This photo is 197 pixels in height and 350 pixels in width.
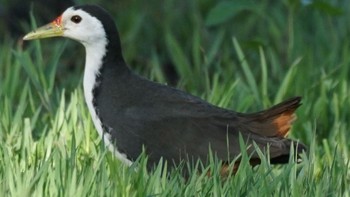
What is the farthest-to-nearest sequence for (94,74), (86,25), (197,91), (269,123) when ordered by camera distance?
(197,91)
(86,25)
(94,74)
(269,123)

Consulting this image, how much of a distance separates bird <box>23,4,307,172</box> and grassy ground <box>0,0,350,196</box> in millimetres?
130

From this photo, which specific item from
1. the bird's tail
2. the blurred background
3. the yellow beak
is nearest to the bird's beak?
the yellow beak

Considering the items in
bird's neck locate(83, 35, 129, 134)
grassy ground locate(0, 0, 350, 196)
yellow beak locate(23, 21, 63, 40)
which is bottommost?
grassy ground locate(0, 0, 350, 196)

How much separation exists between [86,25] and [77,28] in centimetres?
7

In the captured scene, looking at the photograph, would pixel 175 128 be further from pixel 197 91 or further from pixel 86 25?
pixel 197 91

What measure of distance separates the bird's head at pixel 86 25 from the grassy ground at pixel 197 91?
32 cm

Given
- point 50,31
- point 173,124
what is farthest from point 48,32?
point 173,124

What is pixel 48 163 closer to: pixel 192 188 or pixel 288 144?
pixel 192 188

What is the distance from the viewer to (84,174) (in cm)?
526

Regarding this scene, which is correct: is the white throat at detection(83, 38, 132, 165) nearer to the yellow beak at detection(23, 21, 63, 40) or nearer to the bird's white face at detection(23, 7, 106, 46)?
the bird's white face at detection(23, 7, 106, 46)

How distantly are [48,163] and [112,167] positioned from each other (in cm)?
40

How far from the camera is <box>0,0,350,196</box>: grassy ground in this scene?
5.26 m

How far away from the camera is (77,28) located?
6.69 metres

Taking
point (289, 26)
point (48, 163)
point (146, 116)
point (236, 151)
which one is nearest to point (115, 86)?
point (146, 116)
